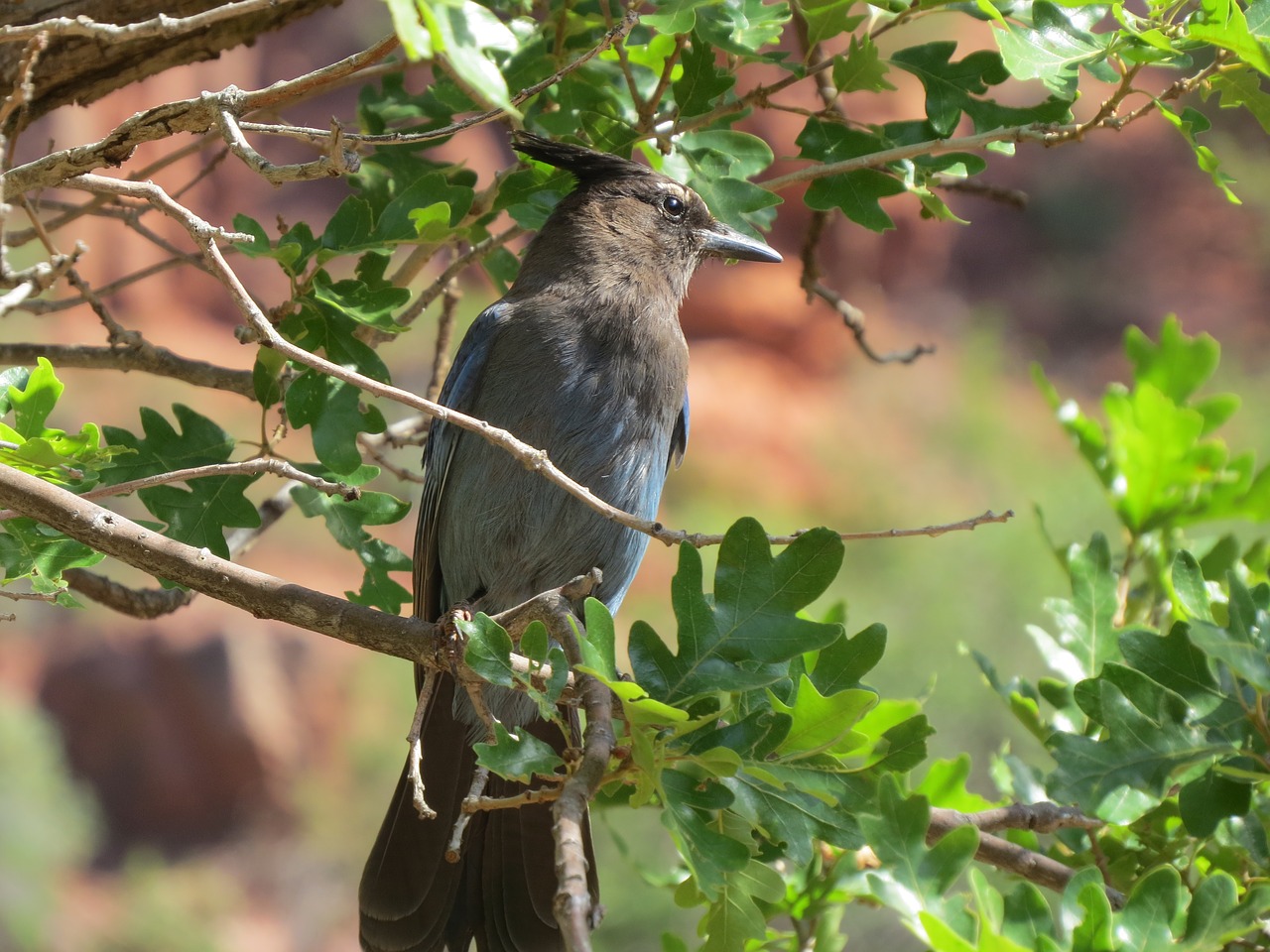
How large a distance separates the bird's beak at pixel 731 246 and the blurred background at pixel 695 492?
17.9 feet

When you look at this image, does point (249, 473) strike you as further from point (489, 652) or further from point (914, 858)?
point (914, 858)

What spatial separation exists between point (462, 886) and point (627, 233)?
1848 mm

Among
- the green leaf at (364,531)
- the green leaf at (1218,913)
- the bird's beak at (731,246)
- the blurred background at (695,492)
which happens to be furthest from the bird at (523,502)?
the blurred background at (695,492)

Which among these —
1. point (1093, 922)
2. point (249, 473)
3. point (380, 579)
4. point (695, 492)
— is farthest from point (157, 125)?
point (695, 492)

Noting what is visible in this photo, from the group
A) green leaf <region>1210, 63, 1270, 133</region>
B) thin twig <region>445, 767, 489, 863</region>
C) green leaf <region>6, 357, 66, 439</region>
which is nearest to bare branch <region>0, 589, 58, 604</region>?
green leaf <region>6, 357, 66, 439</region>

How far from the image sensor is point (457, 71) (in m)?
1.28

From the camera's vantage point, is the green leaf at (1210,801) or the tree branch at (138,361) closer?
the green leaf at (1210,801)

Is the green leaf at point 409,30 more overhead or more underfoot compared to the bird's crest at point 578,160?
more overhead

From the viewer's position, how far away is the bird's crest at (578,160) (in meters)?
3.13

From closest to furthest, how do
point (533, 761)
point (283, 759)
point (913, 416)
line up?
point (533, 761) < point (283, 759) < point (913, 416)

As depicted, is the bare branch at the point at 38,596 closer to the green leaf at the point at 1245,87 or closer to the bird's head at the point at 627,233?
the bird's head at the point at 627,233

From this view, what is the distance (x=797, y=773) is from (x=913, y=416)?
14989mm

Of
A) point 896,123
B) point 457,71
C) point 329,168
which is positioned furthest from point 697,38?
point 457,71

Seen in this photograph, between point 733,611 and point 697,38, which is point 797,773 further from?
point 697,38
